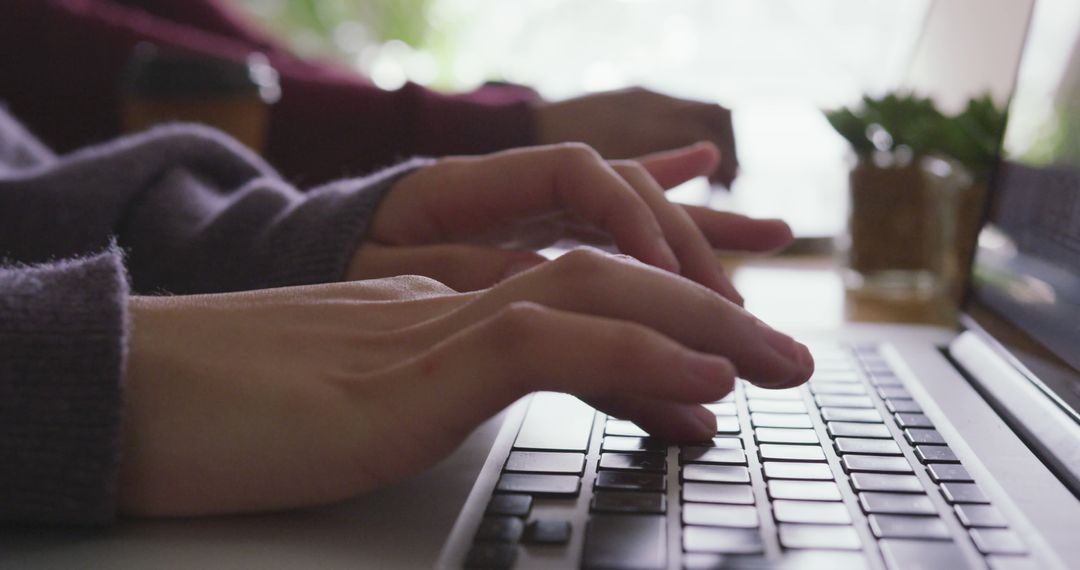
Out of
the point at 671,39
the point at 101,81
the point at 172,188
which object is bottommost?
the point at 172,188

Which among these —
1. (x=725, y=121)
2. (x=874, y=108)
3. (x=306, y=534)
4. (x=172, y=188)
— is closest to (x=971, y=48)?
(x=874, y=108)

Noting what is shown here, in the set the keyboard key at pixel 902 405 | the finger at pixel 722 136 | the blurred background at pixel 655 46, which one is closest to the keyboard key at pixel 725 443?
the keyboard key at pixel 902 405

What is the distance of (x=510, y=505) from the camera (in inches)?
12.6

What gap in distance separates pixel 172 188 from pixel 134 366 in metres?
0.33

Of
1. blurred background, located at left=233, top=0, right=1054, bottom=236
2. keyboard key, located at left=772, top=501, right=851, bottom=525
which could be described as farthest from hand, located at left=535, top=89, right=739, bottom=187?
blurred background, located at left=233, top=0, right=1054, bottom=236

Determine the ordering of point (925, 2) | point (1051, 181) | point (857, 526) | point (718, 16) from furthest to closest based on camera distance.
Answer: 1. point (718, 16)
2. point (925, 2)
3. point (1051, 181)
4. point (857, 526)

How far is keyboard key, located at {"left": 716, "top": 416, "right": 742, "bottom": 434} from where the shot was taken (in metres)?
0.41

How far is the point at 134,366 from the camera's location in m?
0.35

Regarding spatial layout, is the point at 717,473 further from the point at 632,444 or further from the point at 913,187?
the point at 913,187

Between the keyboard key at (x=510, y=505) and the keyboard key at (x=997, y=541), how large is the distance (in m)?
0.15

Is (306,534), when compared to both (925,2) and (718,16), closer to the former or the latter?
(925,2)

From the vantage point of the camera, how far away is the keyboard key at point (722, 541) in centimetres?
29

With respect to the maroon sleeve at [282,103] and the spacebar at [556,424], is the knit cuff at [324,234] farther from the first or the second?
the maroon sleeve at [282,103]

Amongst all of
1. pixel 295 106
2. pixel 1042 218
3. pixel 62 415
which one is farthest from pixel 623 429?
pixel 295 106
